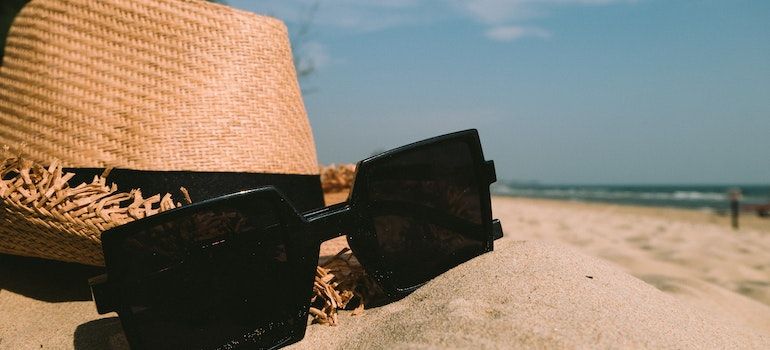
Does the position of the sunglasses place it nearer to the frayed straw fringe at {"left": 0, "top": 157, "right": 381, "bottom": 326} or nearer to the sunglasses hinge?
the sunglasses hinge

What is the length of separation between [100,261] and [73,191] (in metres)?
0.23

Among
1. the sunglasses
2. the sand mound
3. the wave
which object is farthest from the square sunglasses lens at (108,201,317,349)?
the wave

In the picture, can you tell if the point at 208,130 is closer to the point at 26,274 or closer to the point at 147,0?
the point at 147,0

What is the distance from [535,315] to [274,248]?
712 mm

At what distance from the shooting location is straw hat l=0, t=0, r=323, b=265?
145 cm

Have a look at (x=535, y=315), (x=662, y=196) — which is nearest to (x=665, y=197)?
(x=662, y=196)

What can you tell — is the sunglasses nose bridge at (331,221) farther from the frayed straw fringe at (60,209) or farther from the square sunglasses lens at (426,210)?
the frayed straw fringe at (60,209)

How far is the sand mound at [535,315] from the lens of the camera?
46.6 inches

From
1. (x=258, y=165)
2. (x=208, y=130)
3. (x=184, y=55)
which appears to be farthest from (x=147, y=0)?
→ (x=258, y=165)

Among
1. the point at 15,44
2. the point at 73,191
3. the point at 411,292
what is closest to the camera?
the point at 73,191

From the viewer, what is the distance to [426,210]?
1695mm

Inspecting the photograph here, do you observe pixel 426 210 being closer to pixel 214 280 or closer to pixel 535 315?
→ pixel 535 315

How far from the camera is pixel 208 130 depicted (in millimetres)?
1728

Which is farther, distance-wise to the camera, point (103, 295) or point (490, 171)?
point (490, 171)
